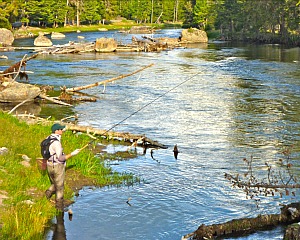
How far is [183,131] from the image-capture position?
23188 millimetres

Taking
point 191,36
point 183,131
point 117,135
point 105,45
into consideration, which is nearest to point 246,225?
point 117,135

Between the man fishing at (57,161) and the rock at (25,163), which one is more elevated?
the man fishing at (57,161)

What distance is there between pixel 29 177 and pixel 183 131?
10238mm

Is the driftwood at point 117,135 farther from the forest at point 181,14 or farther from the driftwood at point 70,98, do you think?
the forest at point 181,14

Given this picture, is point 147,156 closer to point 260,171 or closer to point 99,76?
point 260,171

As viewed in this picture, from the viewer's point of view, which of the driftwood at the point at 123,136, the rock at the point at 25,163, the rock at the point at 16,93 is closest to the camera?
the rock at the point at 25,163

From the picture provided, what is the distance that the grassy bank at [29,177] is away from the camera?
11133 mm

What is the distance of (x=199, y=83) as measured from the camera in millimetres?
38312

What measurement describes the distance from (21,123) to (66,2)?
104 meters

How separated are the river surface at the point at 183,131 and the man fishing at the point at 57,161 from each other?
2.19 ft

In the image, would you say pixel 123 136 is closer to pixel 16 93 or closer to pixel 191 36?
pixel 16 93

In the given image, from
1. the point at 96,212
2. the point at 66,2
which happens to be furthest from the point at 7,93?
the point at 66,2

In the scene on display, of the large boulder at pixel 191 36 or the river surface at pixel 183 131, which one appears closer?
the river surface at pixel 183 131

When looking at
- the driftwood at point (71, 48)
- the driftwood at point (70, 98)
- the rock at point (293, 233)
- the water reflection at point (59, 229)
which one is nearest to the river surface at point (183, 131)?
the water reflection at point (59, 229)
